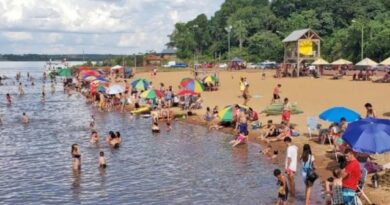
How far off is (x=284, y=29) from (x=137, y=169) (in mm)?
90420

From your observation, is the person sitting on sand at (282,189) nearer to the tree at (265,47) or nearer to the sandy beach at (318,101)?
the sandy beach at (318,101)

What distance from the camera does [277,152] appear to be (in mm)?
20625

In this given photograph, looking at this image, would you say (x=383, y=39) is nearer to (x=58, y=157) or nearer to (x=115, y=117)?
(x=115, y=117)

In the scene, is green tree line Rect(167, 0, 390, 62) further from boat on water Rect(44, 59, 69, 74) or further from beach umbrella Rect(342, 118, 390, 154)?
beach umbrella Rect(342, 118, 390, 154)

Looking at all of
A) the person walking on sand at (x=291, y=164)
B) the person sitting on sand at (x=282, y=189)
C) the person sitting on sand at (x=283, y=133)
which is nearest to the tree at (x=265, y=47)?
the person sitting on sand at (x=283, y=133)

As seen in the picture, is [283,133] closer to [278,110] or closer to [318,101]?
[278,110]

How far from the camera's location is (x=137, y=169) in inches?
759

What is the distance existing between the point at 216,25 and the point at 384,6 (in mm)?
42633

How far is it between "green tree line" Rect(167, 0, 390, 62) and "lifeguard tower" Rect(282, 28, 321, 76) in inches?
372

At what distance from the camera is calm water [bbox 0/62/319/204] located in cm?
1560

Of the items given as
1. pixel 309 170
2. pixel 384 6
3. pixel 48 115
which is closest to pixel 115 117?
pixel 48 115

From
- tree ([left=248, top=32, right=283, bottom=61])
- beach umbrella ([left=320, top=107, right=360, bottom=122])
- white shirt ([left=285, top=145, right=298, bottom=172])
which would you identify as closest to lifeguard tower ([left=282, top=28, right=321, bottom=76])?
tree ([left=248, top=32, right=283, bottom=61])

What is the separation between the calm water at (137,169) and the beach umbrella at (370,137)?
2.06 metres

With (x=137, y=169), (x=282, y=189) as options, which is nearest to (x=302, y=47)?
(x=137, y=169)
